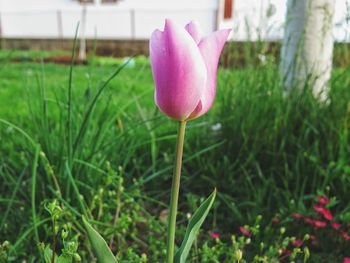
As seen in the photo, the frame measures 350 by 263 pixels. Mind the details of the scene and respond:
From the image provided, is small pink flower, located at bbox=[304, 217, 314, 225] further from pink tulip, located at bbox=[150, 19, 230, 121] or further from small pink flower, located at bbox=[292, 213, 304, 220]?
pink tulip, located at bbox=[150, 19, 230, 121]

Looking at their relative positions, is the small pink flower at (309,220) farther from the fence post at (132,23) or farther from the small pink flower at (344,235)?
the fence post at (132,23)

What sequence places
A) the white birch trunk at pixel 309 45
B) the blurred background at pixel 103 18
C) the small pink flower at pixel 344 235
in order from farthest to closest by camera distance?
the blurred background at pixel 103 18 → the white birch trunk at pixel 309 45 → the small pink flower at pixel 344 235

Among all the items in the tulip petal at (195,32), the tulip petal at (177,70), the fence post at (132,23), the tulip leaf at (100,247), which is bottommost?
the fence post at (132,23)

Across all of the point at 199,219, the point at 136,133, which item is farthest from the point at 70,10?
the point at 199,219

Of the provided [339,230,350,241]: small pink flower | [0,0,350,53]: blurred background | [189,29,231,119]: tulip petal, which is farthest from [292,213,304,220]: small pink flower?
[0,0,350,53]: blurred background

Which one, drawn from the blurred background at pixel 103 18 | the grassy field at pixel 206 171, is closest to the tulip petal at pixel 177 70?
the grassy field at pixel 206 171

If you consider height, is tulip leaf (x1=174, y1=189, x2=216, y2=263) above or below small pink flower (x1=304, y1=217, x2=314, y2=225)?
above

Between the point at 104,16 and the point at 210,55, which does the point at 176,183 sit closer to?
the point at 210,55
